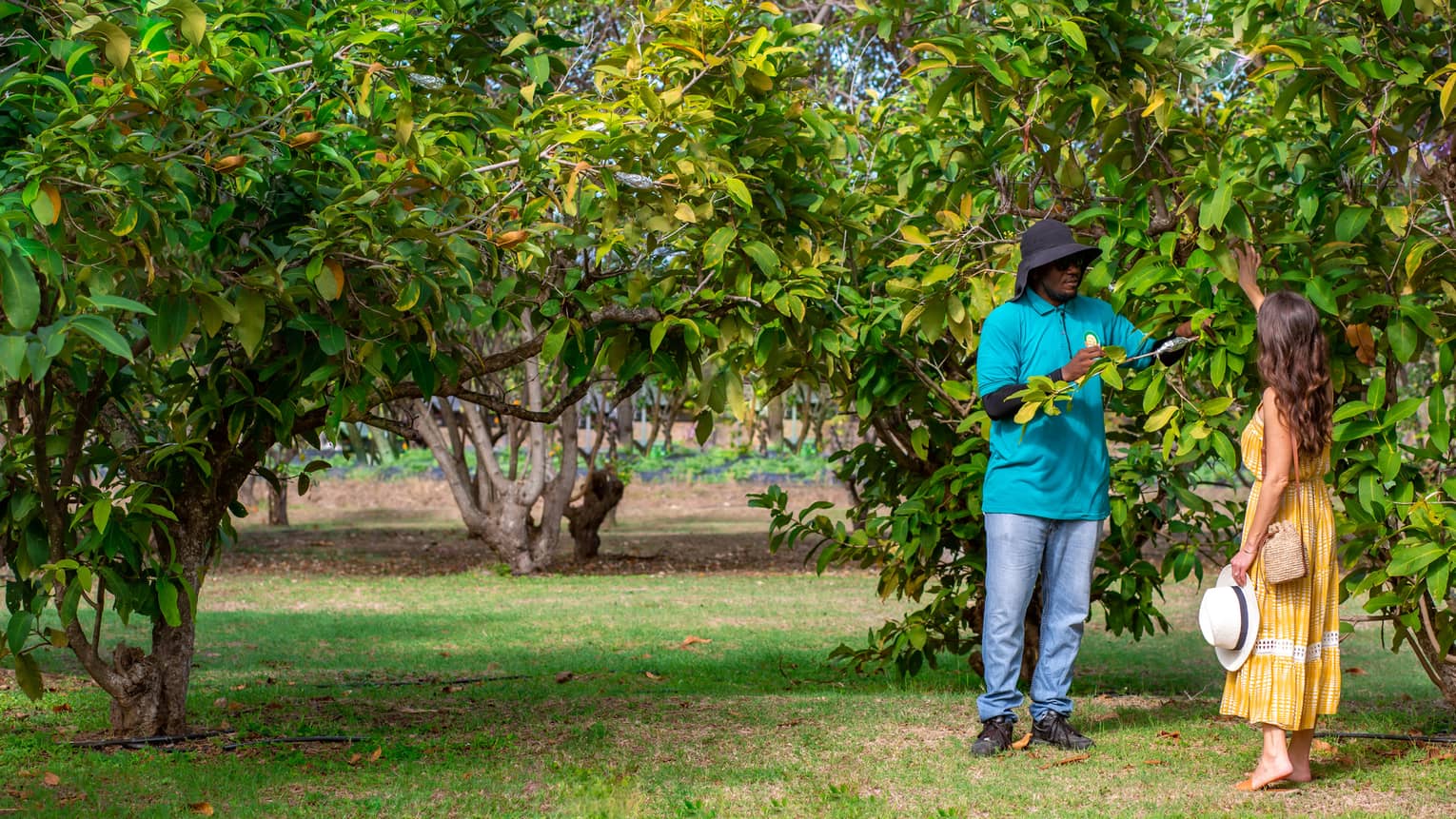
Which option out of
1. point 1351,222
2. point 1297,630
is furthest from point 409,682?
point 1351,222

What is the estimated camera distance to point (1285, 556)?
435 cm

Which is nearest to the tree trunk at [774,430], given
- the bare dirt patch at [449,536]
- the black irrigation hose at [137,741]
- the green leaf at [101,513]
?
the bare dirt patch at [449,536]

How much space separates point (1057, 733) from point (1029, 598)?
0.49m

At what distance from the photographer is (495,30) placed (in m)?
5.39

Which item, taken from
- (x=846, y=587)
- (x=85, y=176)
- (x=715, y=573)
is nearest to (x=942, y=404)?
(x=85, y=176)

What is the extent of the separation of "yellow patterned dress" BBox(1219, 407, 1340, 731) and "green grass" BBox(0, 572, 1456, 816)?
0.28 m

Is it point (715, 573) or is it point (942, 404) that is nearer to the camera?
point (942, 404)

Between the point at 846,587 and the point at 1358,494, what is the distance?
33.9 feet

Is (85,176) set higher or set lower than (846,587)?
higher

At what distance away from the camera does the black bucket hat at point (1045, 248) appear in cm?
Result: 491

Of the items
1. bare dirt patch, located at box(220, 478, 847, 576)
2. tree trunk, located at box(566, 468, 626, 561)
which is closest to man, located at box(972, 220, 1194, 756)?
bare dirt patch, located at box(220, 478, 847, 576)

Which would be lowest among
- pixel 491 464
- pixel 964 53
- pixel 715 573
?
pixel 715 573

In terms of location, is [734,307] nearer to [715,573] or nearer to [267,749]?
[267,749]

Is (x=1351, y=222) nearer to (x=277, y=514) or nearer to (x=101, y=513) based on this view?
(x=101, y=513)
